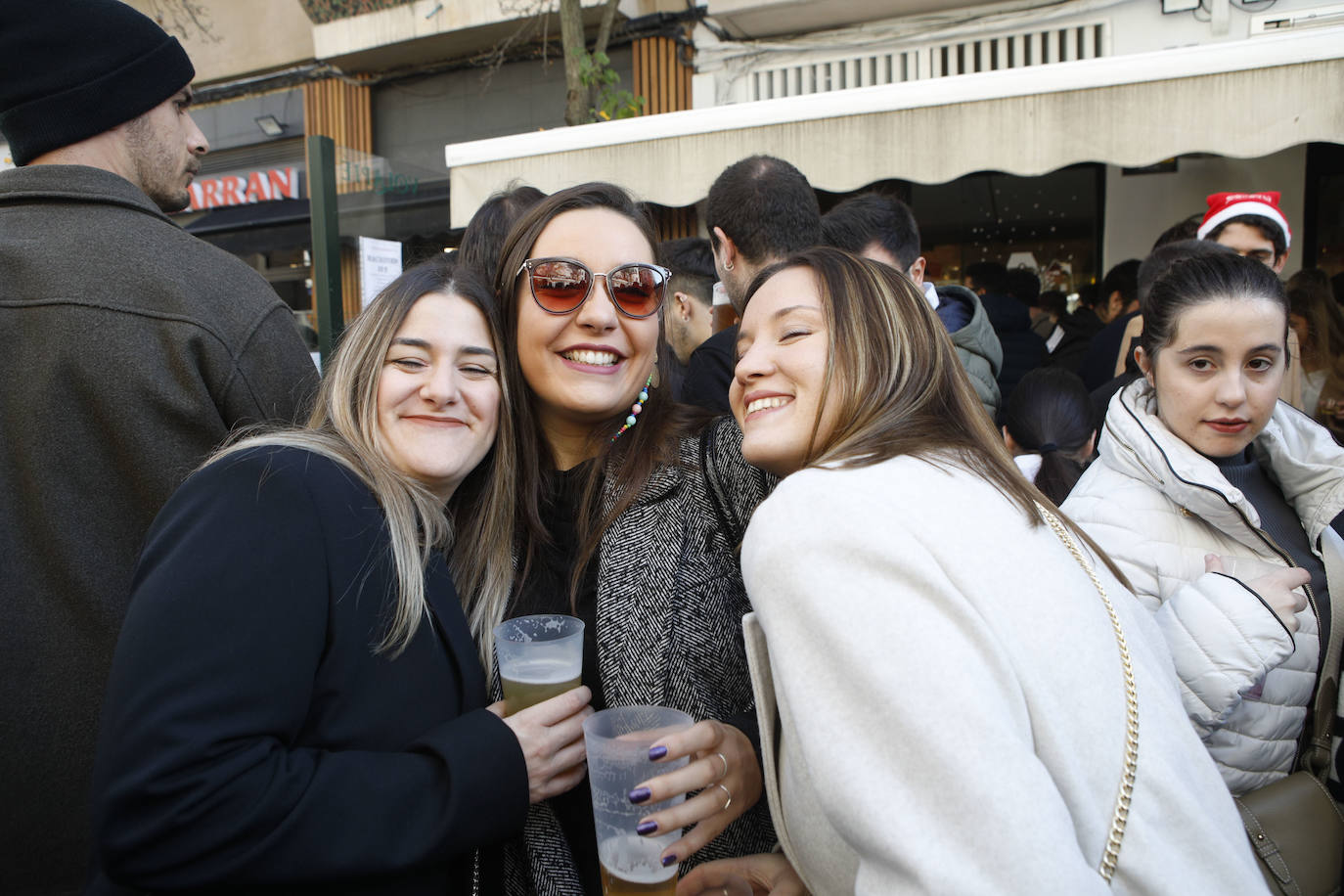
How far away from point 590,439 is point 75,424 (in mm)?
997

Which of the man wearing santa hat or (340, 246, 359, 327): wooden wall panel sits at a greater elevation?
(340, 246, 359, 327): wooden wall panel

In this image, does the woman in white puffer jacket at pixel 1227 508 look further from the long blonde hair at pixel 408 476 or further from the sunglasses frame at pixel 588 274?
the long blonde hair at pixel 408 476

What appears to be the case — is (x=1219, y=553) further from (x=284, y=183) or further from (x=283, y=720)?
(x=284, y=183)

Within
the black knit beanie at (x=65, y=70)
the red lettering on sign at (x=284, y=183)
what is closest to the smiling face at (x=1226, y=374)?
the black knit beanie at (x=65, y=70)

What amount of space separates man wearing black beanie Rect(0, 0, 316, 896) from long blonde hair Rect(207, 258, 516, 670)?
0.19 meters

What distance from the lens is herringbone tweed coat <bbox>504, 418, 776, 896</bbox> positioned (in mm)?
1543

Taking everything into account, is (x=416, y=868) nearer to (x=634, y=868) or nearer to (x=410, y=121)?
(x=634, y=868)

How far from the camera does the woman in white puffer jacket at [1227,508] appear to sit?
1672 mm

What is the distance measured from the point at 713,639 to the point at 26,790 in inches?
51.5

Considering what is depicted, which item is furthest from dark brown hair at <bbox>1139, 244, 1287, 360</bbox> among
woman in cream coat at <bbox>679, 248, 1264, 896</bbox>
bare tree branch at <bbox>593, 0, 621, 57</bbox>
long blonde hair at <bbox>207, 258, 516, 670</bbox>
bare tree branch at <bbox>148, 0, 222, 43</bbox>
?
bare tree branch at <bbox>148, 0, 222, 43</bbox>

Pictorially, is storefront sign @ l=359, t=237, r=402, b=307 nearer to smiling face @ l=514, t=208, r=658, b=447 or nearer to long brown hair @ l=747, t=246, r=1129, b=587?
smiling face @ l=514, t=208, r=658, b=447

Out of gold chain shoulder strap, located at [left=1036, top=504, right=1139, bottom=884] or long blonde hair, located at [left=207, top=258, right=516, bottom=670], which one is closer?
gold chain shoulder strap, located at [left=1036, top=504, right=1139, bottom=884]

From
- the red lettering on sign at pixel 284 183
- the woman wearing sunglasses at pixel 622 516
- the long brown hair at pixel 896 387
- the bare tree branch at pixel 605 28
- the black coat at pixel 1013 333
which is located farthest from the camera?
the red lettering on sign at pixel 284 183

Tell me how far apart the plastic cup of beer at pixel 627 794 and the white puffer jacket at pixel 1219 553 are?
1070mm
